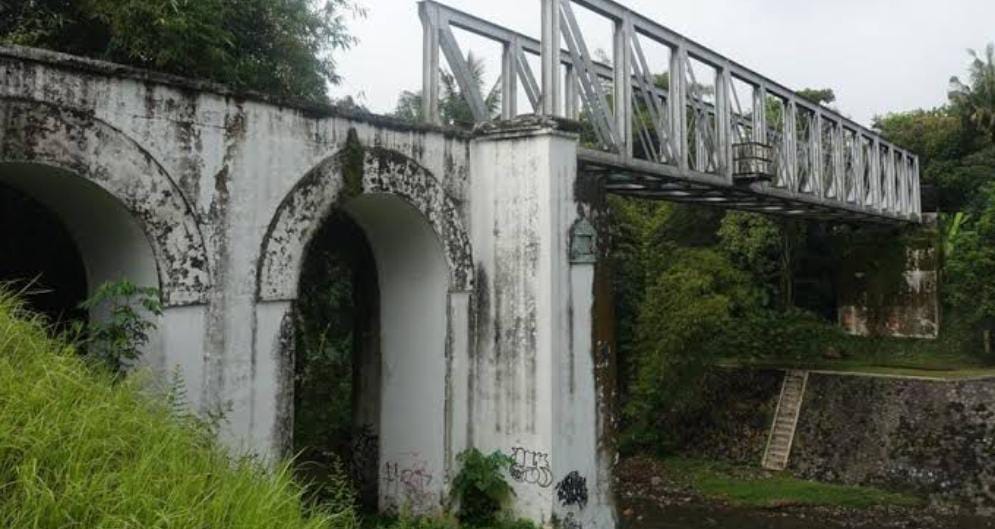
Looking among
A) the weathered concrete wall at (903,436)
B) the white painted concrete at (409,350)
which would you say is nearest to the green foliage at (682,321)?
the weathered concrete wall at (903,436)

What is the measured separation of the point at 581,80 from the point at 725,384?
12.2 m

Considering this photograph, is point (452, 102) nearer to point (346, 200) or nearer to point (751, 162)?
point (751, 162)

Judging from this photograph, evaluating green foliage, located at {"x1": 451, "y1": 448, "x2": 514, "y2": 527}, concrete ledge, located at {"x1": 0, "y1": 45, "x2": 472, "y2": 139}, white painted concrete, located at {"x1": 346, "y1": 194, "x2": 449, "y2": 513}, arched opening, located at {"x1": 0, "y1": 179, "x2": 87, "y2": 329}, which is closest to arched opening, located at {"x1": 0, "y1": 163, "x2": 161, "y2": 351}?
arched opening, located at {"x1": 0, "y1": 179, "x2": 87, "y2": 329}

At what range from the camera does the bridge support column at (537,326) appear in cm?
789

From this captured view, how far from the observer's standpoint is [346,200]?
731 cm

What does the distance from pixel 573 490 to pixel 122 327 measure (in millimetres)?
4463

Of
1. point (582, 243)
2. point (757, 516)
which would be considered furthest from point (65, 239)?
point (757, 516)

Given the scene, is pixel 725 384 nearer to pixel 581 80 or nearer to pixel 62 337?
pixel 581 80

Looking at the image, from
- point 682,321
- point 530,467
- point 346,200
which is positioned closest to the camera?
point 346,200

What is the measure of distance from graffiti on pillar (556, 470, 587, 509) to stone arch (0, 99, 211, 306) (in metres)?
3.79

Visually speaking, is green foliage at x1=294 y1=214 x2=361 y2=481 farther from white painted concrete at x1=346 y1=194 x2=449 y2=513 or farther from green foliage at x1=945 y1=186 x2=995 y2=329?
green foliage at x1=945 y1=186 x2=995 y2=329

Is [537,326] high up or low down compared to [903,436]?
up

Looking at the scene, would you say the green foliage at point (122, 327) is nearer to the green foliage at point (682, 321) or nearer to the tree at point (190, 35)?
the tree at point (190, 35)

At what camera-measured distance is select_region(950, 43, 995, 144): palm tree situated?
25203mm
